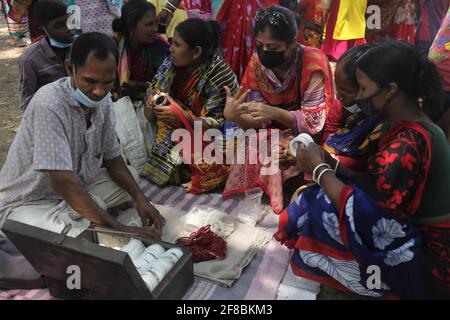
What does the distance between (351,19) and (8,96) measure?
163 inches

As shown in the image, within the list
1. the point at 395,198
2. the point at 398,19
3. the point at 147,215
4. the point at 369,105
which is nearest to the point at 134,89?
the point at 147,215

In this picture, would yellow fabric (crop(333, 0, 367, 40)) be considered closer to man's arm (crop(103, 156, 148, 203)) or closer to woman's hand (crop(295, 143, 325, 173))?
woman's hand (crop(295, 143, 325, 173))

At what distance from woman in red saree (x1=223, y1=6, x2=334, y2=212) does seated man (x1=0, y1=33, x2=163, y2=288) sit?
33.4 inches

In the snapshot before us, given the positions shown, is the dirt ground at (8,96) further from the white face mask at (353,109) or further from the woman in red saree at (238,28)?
the white face mask at (353,109)

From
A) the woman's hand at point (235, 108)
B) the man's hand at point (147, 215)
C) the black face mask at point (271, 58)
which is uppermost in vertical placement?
the black face mask at point (271, 58)

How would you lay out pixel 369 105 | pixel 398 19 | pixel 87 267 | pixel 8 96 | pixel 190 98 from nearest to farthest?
pixel 87 267, pixel 369 105, pixel 190 98, pixel 398 19, pixel 8 96

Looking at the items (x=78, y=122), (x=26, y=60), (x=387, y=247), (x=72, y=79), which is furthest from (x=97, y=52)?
(x=387, y=247)

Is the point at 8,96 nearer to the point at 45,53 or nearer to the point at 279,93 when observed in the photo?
the point at 45,53

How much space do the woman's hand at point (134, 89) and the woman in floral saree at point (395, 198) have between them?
79.7 inches

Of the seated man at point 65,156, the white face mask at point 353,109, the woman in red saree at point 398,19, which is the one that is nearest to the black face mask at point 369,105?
the white face mask at point 353,109

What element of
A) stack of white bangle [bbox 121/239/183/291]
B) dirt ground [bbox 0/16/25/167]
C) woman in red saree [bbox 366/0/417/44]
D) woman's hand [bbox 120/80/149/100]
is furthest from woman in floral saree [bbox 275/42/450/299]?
woman in red saree [bbox 366/0/417/44]

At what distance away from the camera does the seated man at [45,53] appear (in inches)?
124

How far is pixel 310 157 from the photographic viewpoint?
2.30 meters

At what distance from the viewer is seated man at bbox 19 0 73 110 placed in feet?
10.3
